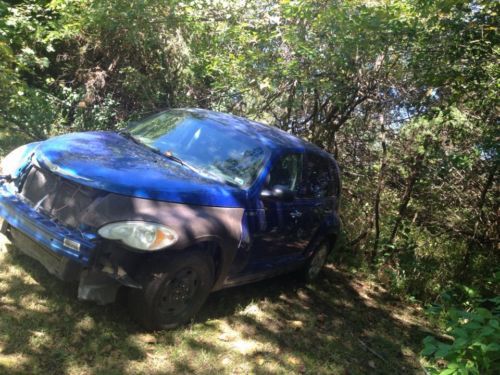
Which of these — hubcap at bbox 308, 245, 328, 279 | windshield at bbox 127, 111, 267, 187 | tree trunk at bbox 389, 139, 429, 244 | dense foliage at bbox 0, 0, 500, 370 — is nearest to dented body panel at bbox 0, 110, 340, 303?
windshield at bbox 127, 111, 267, 187

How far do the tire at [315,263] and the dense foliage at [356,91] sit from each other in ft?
4.84

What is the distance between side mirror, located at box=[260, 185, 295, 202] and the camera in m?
4.41

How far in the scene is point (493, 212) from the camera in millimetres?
7266

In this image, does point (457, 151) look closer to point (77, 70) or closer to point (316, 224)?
point (316, 224)

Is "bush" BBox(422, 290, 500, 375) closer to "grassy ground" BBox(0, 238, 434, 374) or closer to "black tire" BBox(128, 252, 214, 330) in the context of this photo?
"grassy ground" BBox(0, 238, 434, 374)

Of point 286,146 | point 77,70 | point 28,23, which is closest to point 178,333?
point 286,146

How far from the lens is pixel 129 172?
12.4 feet

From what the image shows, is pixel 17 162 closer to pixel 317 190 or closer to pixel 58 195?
pixel 58 195

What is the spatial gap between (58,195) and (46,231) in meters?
0.35

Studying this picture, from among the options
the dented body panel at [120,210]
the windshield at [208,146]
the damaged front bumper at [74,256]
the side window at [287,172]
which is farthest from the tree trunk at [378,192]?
the damaged front bumper at [74,256]

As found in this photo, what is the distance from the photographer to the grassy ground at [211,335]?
3330 mm

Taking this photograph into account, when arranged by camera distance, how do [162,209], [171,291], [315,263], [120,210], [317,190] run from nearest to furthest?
[120,210] → [162,209] → [171,291] → [317,190] → [315,263]

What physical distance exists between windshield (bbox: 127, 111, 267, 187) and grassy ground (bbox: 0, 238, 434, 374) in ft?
4.44

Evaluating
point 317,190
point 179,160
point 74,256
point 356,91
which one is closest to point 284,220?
point 317,190
